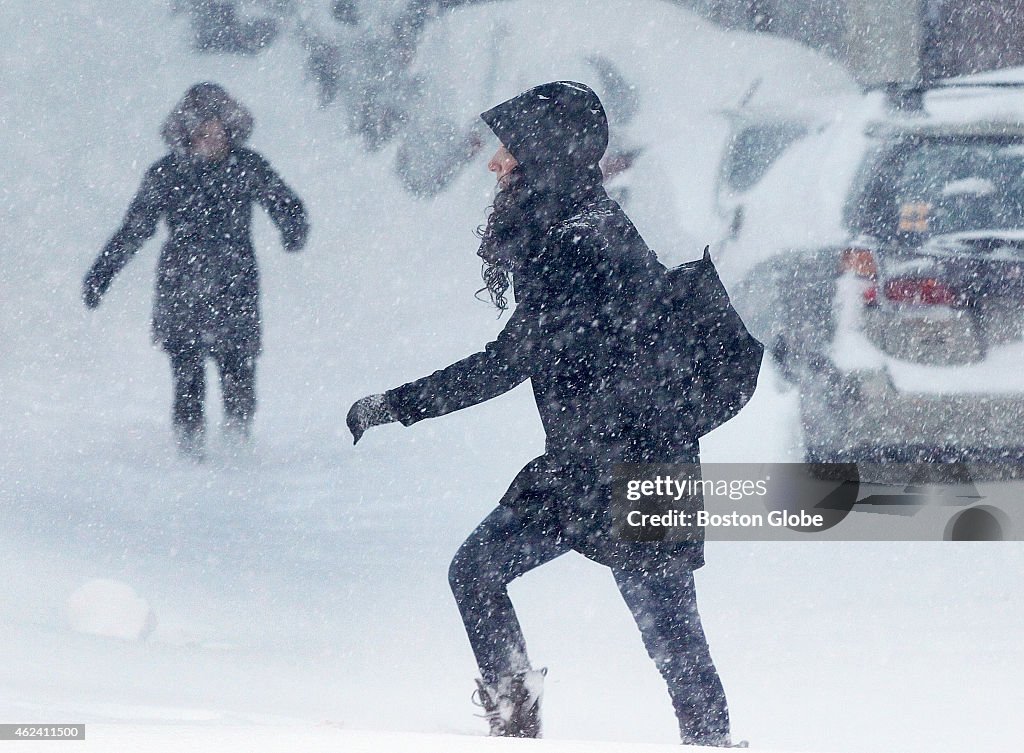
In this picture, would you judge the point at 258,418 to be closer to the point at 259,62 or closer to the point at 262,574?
the point at 262,574

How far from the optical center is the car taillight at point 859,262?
3.83 metres

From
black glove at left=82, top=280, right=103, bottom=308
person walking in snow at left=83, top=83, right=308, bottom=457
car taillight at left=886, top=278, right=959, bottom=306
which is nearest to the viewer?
car taillight at left=886, top=278, right=959, bottom=306

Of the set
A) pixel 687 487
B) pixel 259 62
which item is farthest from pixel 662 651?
pixel 259 62

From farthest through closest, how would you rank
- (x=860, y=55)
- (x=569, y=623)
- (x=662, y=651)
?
(x=860, y=55)
(x=569, y=623)
(x=662, y=651)

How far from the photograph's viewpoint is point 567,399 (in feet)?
9.43

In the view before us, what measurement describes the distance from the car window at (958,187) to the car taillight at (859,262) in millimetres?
153

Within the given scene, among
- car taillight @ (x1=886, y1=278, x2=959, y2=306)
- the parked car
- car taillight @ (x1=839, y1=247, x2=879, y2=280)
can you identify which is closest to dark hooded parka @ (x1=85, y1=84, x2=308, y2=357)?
the parked car

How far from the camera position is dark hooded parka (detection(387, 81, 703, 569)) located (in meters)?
2.80

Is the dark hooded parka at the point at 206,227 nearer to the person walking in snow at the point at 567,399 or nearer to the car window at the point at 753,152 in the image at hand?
the person walking in snow at the point at 567,399

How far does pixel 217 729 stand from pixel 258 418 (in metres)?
4.23

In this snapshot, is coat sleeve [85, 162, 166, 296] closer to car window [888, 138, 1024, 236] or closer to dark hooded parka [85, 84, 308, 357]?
dark hooded parka [85, 84, 308, 357]

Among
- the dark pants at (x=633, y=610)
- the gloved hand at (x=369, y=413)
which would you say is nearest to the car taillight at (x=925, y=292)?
the dark pants at (x=633, y=610)

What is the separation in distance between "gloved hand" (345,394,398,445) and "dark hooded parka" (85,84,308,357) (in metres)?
2.62

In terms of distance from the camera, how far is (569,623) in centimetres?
411
